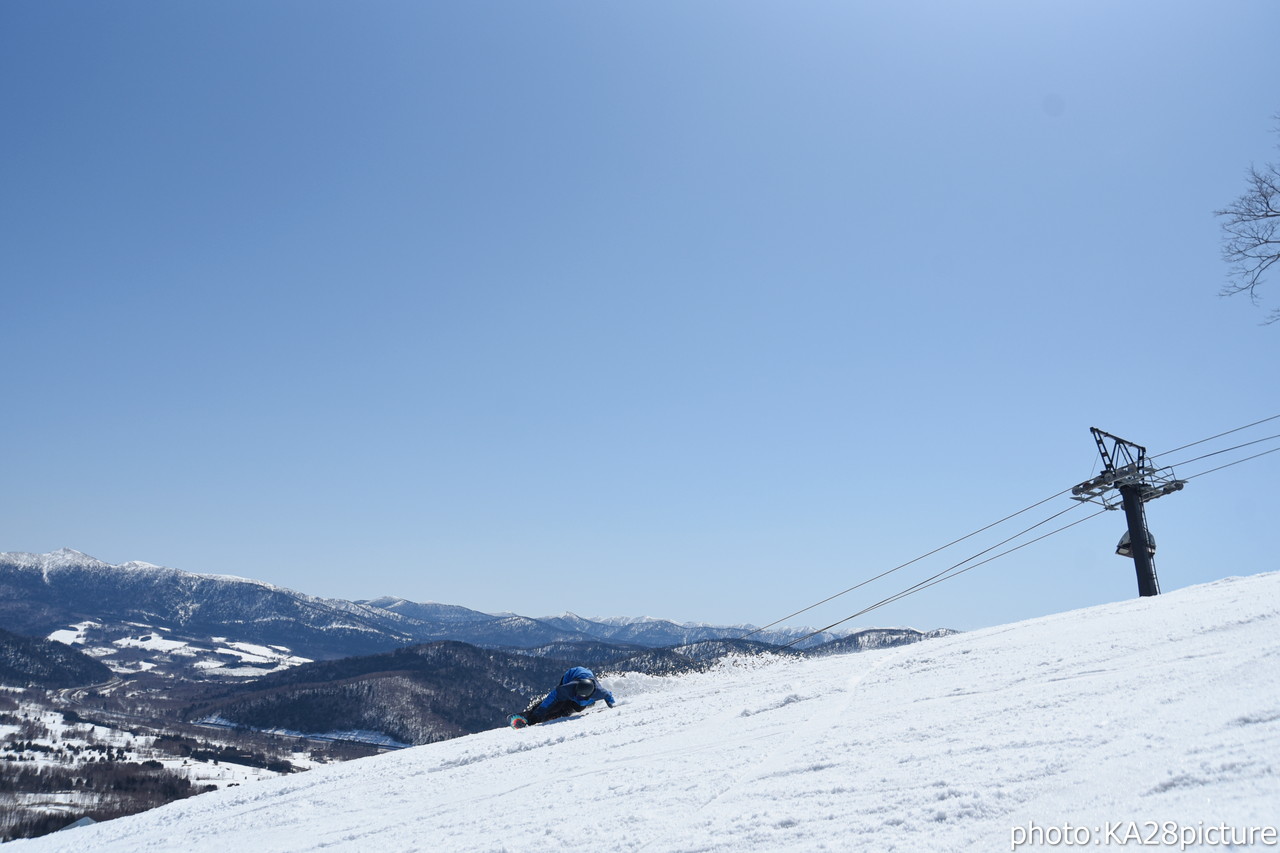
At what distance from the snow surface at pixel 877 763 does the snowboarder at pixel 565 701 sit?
180 cm

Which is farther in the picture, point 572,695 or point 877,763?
point 572,695

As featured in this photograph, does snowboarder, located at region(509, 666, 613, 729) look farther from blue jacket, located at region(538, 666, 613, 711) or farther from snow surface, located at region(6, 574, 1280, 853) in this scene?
snow surface, located at region(6, 574, 1280, 853)

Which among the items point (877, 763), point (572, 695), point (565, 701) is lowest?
point (565, 701)

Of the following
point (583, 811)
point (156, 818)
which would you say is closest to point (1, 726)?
point (156, 818)

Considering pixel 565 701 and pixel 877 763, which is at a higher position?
pixel 877 763

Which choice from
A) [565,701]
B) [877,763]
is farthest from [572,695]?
[877,763]

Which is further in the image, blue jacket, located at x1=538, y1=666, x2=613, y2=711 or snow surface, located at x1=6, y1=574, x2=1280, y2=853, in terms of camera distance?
blue jacket, located at x1=538, y1=666, x2=613, y2=711

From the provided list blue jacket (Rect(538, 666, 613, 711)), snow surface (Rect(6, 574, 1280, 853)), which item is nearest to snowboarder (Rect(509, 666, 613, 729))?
blue jacket (Rect(538, 666, 613, 711))

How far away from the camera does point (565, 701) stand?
17.3m

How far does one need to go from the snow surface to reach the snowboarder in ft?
5.90

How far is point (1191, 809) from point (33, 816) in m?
169

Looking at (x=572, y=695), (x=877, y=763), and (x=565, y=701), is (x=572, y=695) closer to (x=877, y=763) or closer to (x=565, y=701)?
(x=565, y=701)

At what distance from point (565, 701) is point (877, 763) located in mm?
11761

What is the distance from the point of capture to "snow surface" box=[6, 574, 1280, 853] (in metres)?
4.98
